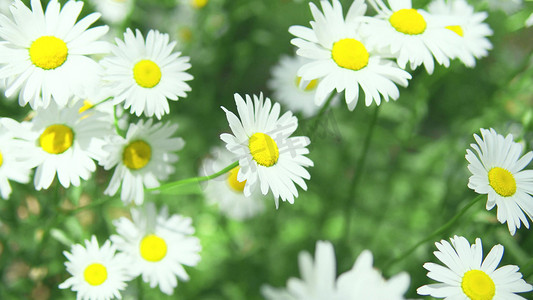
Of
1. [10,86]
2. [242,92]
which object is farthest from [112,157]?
[242,92]

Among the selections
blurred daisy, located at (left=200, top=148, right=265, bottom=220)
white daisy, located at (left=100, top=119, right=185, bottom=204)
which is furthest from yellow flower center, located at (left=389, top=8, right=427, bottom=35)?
blurred daisy, located at (left=200, top=148, right=265, bottom=220)

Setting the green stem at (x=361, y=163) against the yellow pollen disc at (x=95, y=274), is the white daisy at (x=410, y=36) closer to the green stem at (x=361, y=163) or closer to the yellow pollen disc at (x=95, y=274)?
the green stem at (x=361, y=163)

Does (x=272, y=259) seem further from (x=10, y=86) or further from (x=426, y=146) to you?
(x=10, y=86)

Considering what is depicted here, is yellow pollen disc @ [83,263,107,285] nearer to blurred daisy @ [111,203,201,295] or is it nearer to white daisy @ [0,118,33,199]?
blurred daisy @ [111,203,201,295]

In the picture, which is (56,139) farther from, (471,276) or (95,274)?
(471,276)

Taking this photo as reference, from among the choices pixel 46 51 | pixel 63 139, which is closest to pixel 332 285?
pixel 63 139

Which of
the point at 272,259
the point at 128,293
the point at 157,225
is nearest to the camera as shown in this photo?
the point at 157,225
